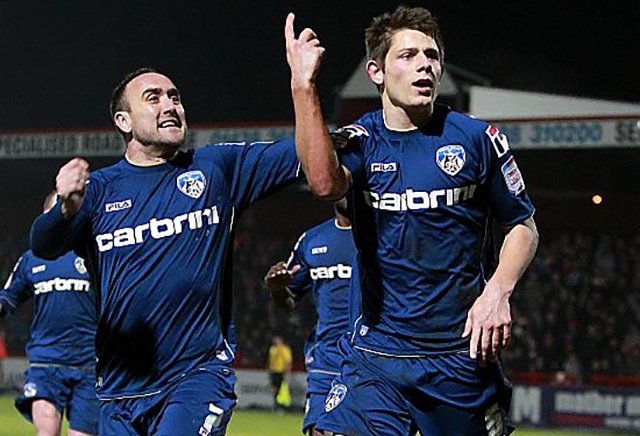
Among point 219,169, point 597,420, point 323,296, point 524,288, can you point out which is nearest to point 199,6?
point 524,288

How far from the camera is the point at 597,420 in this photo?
17734mm

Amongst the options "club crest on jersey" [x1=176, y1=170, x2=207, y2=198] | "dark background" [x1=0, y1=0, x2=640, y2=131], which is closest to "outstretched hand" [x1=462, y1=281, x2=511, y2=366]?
"club crest on jersey" [x1=176, y1=170, x2=207, y2=198]

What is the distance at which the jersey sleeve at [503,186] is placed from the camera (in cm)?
527

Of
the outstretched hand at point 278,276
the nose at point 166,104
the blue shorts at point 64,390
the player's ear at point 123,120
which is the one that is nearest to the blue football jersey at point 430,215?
the nose at point 166,104

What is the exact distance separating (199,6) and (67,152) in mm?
4146

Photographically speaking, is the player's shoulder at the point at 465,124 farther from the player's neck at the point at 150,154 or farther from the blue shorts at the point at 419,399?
the player's neck at the point at 150,154

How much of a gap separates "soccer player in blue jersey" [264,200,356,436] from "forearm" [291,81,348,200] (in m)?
3.94

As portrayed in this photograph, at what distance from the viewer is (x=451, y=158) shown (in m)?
5.27

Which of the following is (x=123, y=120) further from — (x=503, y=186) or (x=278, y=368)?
(x=278, y=368)

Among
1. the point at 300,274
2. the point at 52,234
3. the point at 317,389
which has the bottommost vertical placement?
the point at 317,389

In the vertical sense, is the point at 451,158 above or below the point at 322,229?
above

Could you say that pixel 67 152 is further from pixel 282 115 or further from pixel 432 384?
pixel 432 384

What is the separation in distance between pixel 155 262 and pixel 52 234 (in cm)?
44

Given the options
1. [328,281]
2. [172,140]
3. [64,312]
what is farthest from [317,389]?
[172,140]
